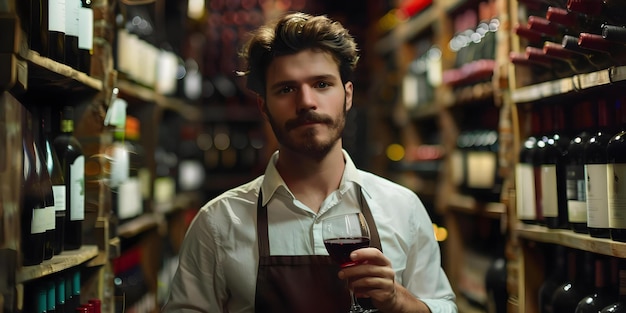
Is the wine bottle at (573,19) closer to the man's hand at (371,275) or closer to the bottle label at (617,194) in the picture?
the bottle label at (617,194)

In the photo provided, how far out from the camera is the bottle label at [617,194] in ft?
5.33

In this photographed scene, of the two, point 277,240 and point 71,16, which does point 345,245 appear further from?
point 71,16

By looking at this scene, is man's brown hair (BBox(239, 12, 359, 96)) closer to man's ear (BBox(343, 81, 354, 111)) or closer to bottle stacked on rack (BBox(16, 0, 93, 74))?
man's ear (BBox(343, 81, 354, 111))

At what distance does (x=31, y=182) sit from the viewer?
1771 mm

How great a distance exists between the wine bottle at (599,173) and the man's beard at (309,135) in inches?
27.6

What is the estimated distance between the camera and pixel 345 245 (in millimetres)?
1468

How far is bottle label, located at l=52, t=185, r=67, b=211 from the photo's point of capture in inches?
70.2

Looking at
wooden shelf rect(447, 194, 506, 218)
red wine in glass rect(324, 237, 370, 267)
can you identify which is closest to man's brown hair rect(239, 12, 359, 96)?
red wine in glass rect(324, 237, 370, 267)

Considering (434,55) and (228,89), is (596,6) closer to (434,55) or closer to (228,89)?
(434,55)

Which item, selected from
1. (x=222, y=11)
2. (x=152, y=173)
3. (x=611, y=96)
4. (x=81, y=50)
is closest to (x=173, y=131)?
(x=152, y=173)

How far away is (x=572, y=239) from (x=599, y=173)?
0.27 m

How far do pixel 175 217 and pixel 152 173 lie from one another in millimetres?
976

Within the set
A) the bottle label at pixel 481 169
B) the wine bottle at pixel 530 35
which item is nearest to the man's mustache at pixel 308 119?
the wine bottle at pixel 530 35

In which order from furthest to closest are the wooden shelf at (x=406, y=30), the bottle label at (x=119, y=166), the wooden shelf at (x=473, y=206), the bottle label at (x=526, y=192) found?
the wooden shelf at (x=406, y=30) → the wooden shelf at (x=473, y=206) → the bottle label at (x=119, y=166) → the bottle label at (x=526, y=192)
